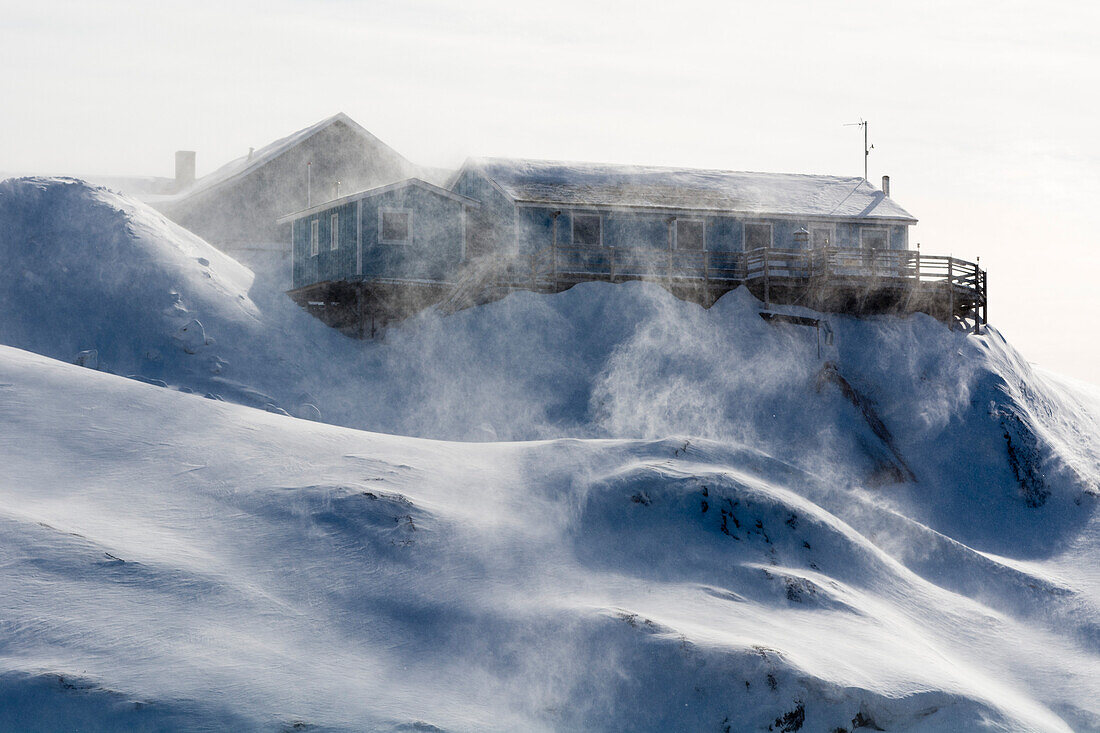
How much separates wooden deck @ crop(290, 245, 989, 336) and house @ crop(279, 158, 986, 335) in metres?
0.04

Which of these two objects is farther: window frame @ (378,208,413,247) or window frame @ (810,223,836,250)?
window frame @ (810,223,836,250)

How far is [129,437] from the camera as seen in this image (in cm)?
1877

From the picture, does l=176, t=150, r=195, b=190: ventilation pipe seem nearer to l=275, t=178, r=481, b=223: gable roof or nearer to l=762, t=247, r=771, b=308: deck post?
l=275, t=178, r=481, b=223: gable roof

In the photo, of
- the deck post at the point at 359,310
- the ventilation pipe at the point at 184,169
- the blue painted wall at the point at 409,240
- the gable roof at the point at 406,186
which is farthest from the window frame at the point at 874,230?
the ventilation pipe at the point at 184,169

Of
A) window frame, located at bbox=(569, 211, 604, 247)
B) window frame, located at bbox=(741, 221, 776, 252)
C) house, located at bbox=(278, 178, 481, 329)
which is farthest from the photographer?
window frame, located at bbox=(741, 221, 776, 252)

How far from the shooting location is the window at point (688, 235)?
121 ft

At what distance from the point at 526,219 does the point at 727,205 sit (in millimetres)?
6927

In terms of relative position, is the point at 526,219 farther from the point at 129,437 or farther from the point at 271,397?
the point at 129,437

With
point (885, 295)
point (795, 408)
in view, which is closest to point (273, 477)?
point (795, 408)

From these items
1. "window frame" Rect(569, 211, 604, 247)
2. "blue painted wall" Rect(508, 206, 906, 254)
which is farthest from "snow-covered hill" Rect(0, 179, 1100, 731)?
"blue painted wall" Rect(508, 206, 906, 254)

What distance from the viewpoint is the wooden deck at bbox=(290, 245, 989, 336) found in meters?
33.9

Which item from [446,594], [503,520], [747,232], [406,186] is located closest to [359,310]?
[406,186]

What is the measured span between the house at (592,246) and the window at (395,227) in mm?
30

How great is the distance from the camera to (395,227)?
34.5 m
